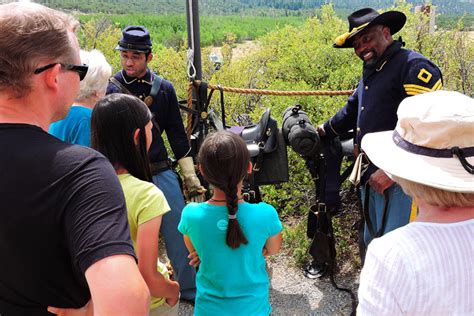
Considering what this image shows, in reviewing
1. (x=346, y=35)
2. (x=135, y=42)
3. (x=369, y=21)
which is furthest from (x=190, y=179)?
(x=369, y=21)

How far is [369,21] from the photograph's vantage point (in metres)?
2.55

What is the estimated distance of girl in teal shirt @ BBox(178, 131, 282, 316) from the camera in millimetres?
1782

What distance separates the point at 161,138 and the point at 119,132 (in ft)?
3.48

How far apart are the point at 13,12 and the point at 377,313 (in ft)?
3.65

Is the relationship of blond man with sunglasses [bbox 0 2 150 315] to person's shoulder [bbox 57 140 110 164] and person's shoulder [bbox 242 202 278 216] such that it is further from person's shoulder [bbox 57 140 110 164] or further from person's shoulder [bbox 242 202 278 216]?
person's shoulder [bbox 242 202 278 216]

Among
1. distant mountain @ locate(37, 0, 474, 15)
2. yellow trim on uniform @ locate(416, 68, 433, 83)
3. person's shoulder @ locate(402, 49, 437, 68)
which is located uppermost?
person's shoulder @ locate(402, 49, 437, 68)

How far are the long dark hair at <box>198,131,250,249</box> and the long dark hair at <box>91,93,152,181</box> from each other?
0.27m

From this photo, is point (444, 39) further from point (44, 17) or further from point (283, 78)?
point (44, 17)

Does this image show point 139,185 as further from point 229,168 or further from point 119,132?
point 229,168

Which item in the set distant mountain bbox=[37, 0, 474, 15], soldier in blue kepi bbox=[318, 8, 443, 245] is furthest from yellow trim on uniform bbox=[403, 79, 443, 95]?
distant mountain bbox=[37, 0, 474, 15]

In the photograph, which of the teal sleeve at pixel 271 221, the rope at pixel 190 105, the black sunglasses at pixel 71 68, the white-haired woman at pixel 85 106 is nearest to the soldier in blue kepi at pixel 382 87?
the teal sleeve at pixel 271 221

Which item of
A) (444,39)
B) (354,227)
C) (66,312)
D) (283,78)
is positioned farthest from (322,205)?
(444,39)

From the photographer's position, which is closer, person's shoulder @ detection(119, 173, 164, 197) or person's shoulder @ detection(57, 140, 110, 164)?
person's shoulder @ detection(57, 140, 110, 164)

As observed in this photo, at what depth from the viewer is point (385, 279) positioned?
1.08 metres
